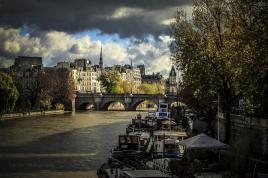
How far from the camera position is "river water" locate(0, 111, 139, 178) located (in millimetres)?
43750

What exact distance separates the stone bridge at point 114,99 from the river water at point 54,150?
7193 cm

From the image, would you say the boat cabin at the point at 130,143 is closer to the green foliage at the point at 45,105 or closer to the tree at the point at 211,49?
the tree at the point at 211,49

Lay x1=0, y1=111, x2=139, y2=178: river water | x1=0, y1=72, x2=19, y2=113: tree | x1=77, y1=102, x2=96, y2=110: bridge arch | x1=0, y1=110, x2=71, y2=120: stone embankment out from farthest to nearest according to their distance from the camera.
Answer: x1=77, y1=102, x2=96, y2=110: bridge arch < x1=0, y1=110, x2=71, y2=120: stone embankment < x1=0, y1=72, x2=19, y2=113: tree < x1=0, y1=111, x2=139, y2=178: river water

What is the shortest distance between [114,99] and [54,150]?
370 feet

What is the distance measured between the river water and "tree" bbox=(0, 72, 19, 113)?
27065 millimetres

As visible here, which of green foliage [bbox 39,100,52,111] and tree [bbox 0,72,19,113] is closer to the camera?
tree [bbox 0,72,19,113]

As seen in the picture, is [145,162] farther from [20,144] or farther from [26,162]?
[20,144]

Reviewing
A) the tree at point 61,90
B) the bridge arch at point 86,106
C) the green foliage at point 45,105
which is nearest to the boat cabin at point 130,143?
the green foliage at point 45,105

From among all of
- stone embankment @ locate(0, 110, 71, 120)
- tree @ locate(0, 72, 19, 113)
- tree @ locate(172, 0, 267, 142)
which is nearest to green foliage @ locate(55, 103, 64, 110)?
stone embankment @ locate(0, 110, 71, 120)

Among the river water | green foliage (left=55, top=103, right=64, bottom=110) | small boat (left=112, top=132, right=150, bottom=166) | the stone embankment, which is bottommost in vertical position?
the river water

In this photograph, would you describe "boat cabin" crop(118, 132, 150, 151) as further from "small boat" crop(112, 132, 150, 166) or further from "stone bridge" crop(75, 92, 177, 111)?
"stone bridge" crop(75, 92, 177, 111)

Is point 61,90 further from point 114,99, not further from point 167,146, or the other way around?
point 167,146

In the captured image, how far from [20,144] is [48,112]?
78368mm

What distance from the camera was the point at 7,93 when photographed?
114375 mm
